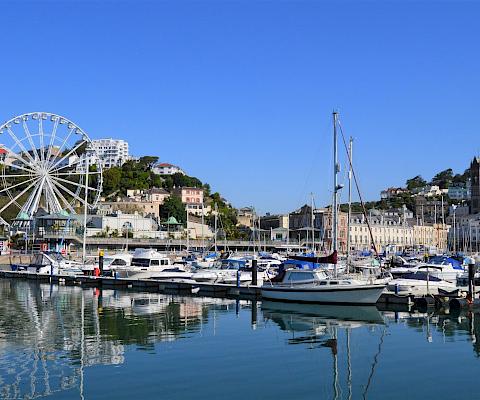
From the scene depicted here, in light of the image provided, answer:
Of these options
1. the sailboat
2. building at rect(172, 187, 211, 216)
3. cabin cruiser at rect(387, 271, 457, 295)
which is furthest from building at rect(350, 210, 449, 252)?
the sailboat

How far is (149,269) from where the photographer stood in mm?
52906

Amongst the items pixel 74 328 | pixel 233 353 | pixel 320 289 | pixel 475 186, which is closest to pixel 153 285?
pixel 320 289

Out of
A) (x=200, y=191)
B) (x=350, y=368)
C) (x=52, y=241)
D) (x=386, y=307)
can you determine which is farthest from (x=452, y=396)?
(x=200, y=191)

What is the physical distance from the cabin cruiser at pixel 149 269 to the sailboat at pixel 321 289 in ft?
42.1

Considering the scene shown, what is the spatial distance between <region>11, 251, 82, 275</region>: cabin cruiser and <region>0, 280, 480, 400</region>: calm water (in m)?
19.8

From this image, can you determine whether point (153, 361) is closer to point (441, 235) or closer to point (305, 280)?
point (305, 280)

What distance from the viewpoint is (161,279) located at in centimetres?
5000

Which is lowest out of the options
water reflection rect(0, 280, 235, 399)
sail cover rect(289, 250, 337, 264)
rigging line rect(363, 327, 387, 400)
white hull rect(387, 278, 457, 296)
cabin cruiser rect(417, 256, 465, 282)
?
rigging line rect(363, 327, 387, 400)

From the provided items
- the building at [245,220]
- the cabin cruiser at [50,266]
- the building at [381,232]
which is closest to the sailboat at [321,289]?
the cabin cruiser at [50,266]

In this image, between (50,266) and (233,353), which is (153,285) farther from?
(233,353)

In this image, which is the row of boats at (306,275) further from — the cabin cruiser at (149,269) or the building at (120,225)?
the building at (120,225)

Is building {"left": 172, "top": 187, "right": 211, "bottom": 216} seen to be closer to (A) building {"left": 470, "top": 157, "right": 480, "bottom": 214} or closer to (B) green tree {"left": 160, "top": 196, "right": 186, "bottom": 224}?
(B) green tree {"left": 160, "top": 196, "right": 186, "bottom": 224}

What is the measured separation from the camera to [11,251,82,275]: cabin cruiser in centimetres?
5643

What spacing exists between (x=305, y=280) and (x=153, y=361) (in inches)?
663
